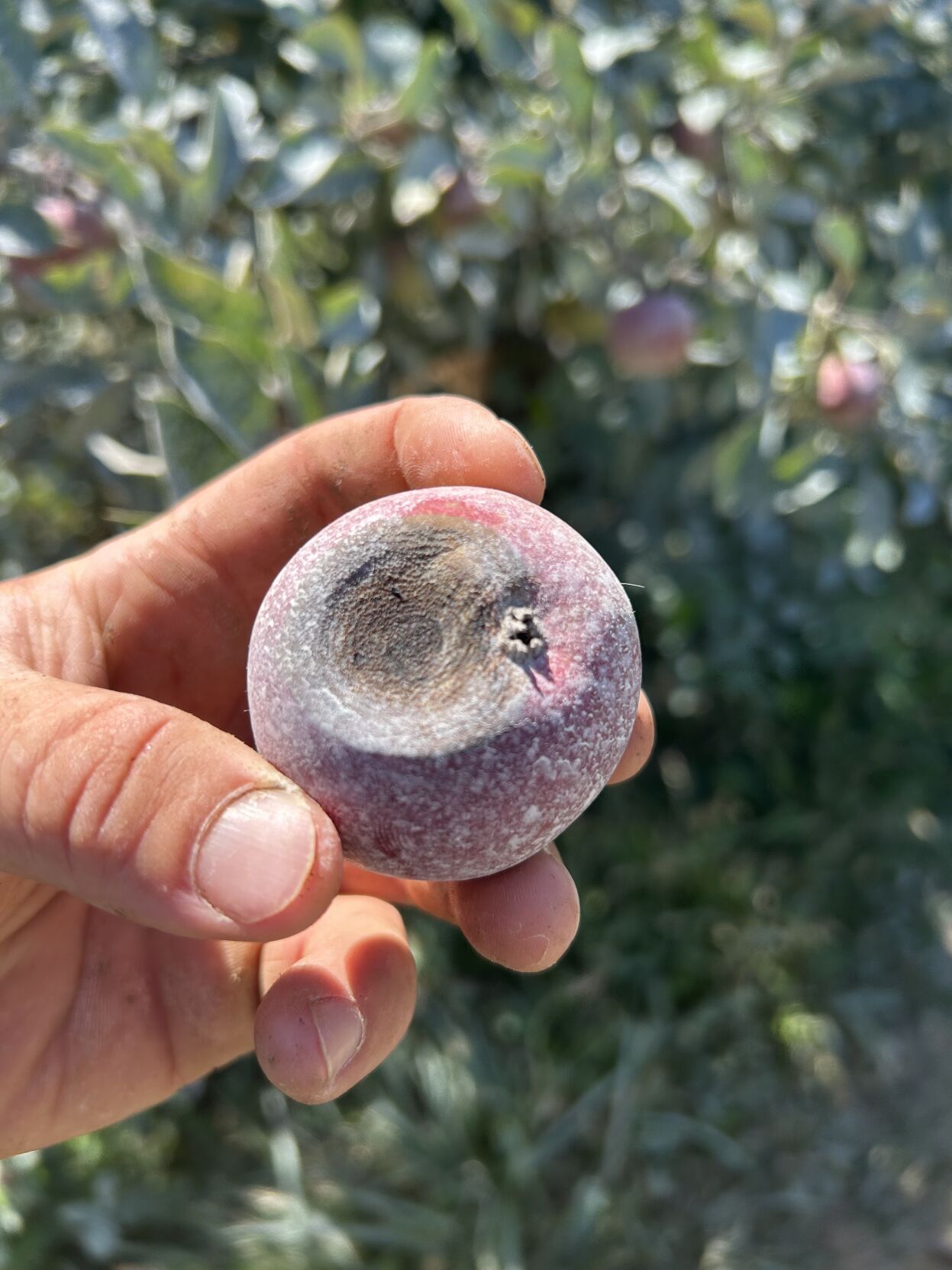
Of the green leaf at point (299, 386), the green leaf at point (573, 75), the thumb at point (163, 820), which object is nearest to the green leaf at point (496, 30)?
the green leaf at point (573, 75)

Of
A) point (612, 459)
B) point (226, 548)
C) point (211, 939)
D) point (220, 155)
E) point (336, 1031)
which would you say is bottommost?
point (612, 459)

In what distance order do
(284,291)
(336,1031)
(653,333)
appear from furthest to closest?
1. (653,333)
2. (284,291)
3. (336,1031)

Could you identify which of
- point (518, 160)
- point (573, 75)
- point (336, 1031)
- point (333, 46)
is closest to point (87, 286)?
point (333, 46)

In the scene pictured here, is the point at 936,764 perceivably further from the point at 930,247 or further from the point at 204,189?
the point at 204,189

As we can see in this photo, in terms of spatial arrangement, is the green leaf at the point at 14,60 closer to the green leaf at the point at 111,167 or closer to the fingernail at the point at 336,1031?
the green leaf at the point at 111,167

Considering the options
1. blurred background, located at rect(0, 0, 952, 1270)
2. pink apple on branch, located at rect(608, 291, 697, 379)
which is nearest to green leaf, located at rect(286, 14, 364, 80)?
blurred background, located at rect(0, 0, 952, 1270)

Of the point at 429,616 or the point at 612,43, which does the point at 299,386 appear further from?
the point at 612,43

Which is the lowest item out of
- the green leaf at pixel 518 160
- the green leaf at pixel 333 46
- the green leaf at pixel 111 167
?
the green leaf at pixel 518 160

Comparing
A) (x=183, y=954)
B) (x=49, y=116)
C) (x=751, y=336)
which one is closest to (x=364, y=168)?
(x=49, y=116)
